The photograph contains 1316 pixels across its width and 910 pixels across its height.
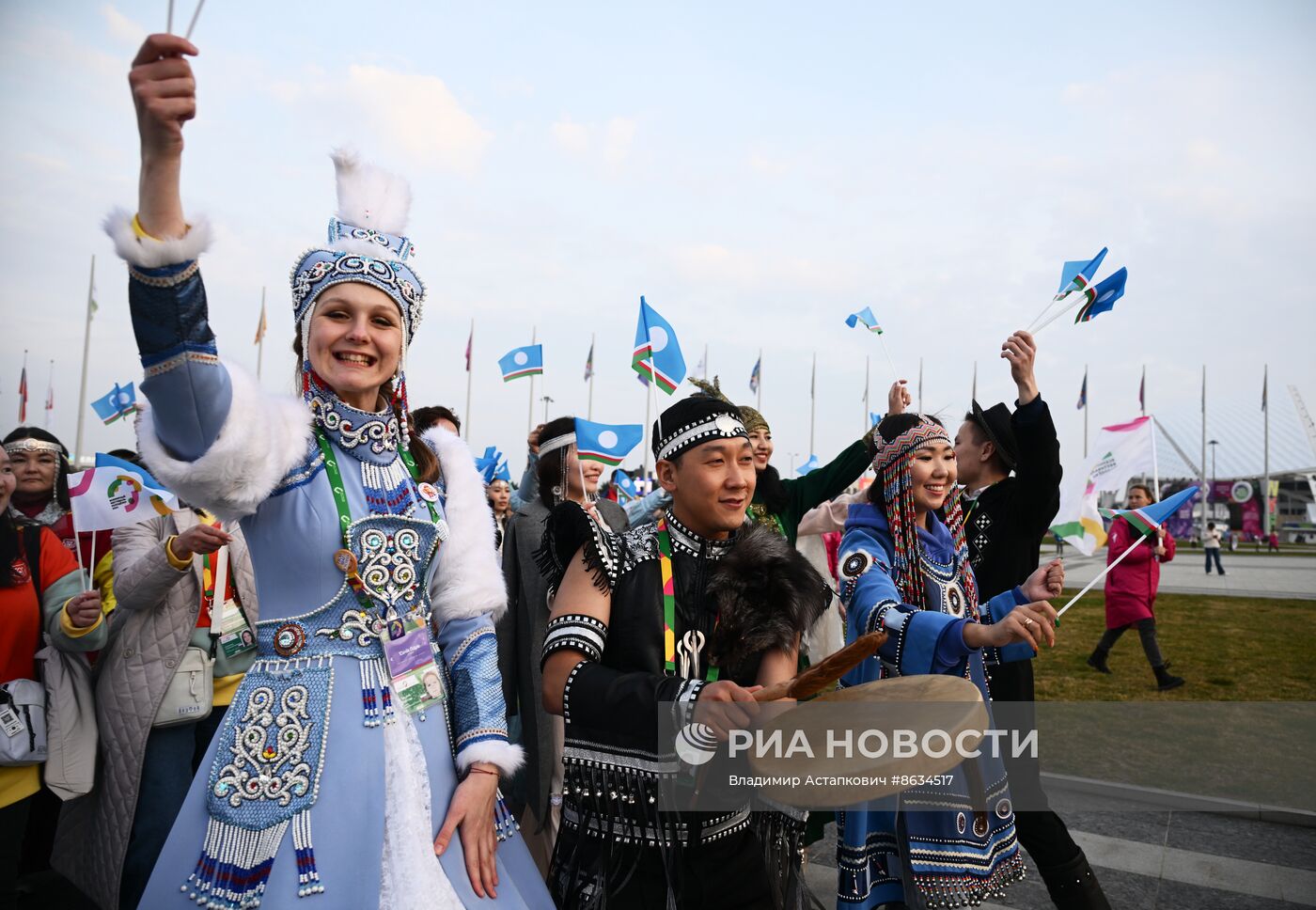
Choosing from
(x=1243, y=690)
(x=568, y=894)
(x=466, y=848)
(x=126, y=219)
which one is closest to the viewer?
(x=126, y=219)

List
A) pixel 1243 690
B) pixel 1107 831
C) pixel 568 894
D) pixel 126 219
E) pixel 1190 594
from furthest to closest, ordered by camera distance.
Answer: pixel 1190 594
pixel 1243 690
pixel 1107 831
pixel 568 894
pixel 126 219

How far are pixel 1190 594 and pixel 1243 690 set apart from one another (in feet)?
37.7

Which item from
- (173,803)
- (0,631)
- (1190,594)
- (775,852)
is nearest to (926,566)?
(775,852)

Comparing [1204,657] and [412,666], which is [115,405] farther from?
[1204,657]

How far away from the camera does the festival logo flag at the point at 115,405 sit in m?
7.68

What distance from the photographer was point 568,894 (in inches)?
91.0

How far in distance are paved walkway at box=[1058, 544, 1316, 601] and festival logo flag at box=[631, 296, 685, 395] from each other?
1264 centimetres

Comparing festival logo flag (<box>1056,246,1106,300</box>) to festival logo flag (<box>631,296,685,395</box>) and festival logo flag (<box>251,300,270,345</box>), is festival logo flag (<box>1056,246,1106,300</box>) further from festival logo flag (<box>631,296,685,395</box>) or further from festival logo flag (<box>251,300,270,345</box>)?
festival logo flag (<box>251,300,270,345</box>)

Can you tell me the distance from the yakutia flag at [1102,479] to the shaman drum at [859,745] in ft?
10.0

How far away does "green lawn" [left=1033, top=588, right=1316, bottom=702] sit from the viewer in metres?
9.26

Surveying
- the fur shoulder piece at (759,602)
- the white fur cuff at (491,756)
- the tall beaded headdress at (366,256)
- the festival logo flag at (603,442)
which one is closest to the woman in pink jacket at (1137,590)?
the festival logo flag at (603,442)

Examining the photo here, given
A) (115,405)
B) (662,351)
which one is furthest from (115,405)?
(662,351)

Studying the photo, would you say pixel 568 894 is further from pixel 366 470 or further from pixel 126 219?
pixel 126 219

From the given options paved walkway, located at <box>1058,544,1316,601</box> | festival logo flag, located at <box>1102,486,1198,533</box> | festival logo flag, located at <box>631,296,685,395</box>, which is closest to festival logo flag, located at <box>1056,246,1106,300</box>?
festival logo flag, located at <box>1102,486,1198,533</box>
